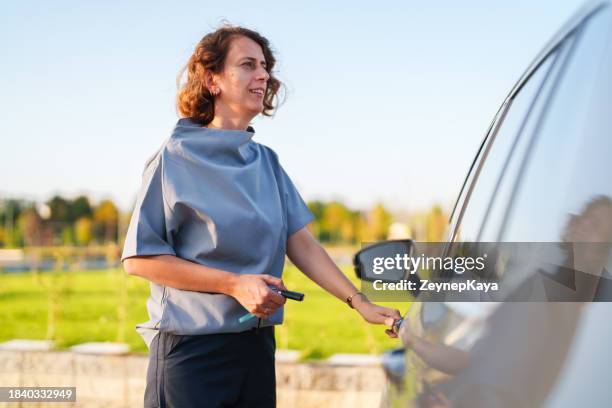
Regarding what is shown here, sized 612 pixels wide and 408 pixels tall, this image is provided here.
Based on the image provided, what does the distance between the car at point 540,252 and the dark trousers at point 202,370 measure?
0.59 metres

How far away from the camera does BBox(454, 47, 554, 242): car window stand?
1.17 m

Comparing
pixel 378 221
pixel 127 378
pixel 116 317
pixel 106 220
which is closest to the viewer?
pixel 127 378

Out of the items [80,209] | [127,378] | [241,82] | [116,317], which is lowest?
[116,317]

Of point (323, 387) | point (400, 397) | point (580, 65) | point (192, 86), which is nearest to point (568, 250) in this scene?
point (580, 65)

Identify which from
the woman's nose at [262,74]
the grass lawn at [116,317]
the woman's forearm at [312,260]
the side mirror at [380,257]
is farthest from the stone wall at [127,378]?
the woman's nose at [262,74]

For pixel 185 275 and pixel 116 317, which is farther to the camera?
pixel 116 317

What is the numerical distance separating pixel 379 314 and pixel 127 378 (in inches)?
115

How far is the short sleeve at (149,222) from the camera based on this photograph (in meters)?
1.67

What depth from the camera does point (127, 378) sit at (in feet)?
14.4

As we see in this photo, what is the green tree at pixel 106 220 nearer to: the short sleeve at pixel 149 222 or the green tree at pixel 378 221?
the green tree at pixel 378 221

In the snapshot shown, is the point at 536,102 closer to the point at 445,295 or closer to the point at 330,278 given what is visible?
the point at 445,295

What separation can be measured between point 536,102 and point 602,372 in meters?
0.50

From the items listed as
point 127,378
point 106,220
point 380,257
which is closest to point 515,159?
point 380,257

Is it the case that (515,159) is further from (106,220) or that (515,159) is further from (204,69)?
(106,220)
